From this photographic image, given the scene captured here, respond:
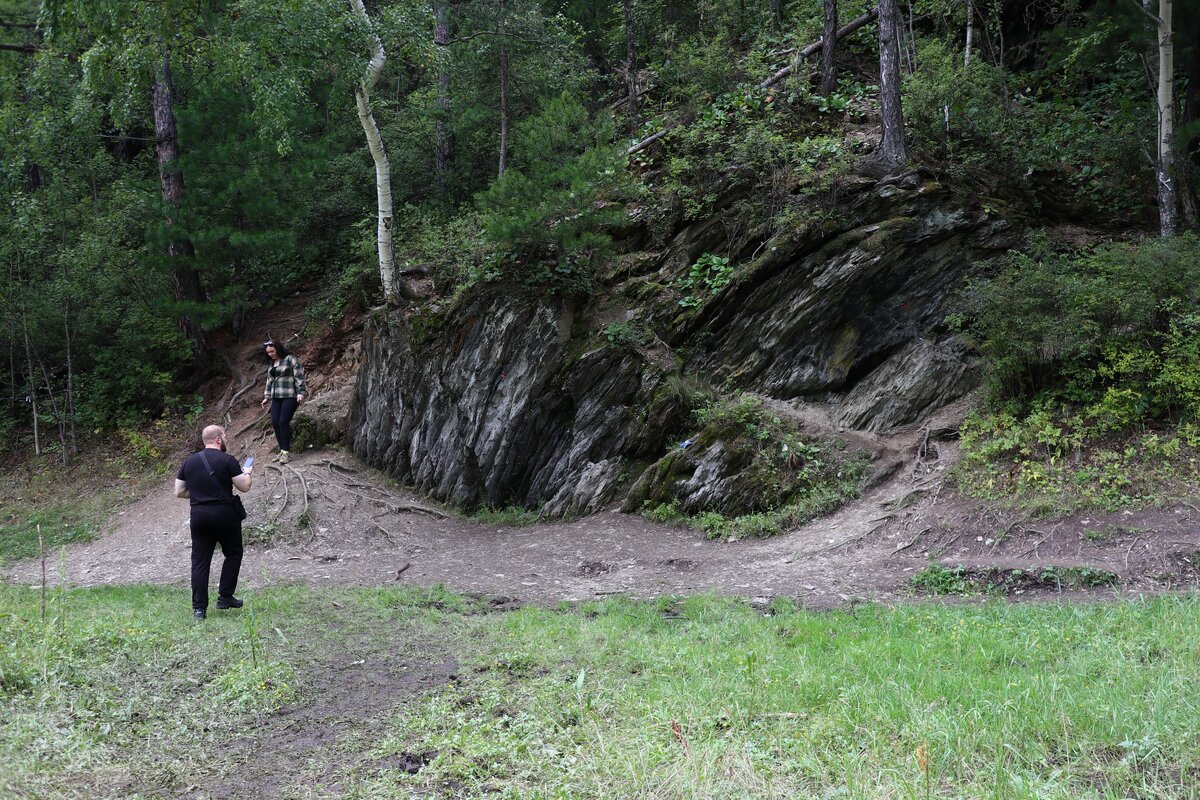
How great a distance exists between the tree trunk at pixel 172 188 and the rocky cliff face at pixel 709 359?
726cm

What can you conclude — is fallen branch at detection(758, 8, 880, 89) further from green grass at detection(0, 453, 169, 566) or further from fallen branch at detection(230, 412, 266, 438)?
green grass at detection(0, 453, 169, 566)

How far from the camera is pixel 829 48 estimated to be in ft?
53.0

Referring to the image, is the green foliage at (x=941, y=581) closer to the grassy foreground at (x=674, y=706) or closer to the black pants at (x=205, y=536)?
the grassy foreground at (x=674, y=706)

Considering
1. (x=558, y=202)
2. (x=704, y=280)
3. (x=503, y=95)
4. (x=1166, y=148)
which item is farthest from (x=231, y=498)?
(x=1166, y=148)

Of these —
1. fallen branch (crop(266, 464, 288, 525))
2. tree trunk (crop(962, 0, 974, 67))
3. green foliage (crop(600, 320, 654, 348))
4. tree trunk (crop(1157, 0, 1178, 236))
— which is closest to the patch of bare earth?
fallen branch (crop(266, 464, 288, 525))

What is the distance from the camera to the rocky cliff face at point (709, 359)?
39.4 ft

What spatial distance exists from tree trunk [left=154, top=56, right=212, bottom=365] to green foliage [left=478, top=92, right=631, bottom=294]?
7967 millimetres

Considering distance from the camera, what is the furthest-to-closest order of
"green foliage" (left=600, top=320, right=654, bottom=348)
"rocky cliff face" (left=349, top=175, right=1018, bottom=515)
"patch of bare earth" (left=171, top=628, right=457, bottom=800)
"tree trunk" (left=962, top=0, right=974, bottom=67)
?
"tree trunk" (left=962, top=0, right=974, bottom=67) → "green foliage" (left=600, top=320, right=654, bottom=348) → "rocky cliff face" (left=349, top=175, right=1018, bottom=515) → "patch of bare earth" (left=171, top=628, right=457, bottom=800)

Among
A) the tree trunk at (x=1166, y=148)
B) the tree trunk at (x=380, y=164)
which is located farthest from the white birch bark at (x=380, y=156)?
the tree trunk at (x=1166, y=148)

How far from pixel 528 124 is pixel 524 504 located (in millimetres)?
7114

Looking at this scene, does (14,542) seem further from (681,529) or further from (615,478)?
(681,529)

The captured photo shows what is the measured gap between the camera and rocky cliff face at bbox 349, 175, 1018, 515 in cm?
1201

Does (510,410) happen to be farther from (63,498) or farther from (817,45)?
(817,45)

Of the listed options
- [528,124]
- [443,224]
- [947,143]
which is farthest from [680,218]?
[443,224]
